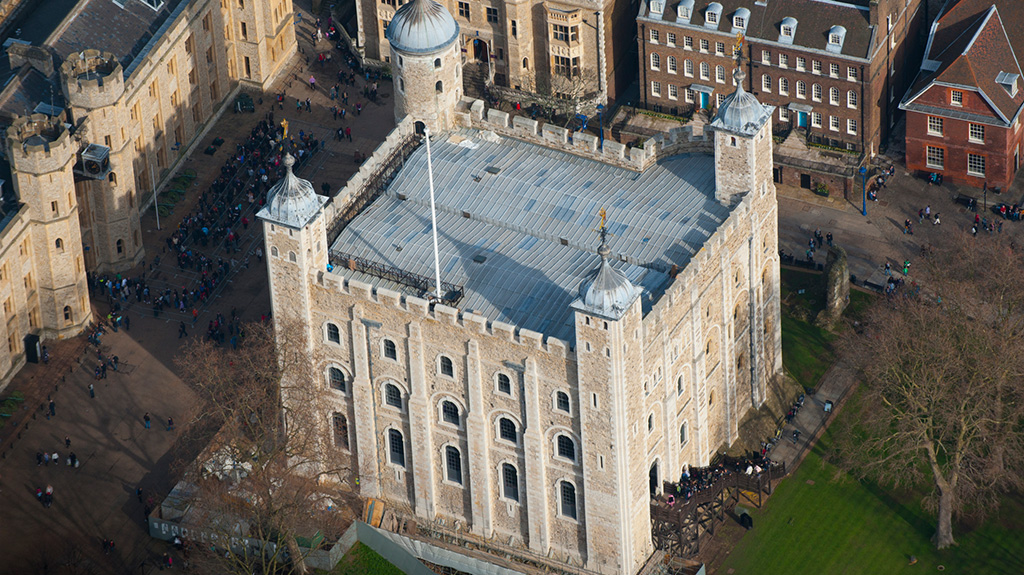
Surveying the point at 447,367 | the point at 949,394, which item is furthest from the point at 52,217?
the point at 949,394

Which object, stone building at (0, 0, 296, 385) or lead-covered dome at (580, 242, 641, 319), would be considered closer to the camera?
lead-covered dome at (580, 242, 641, 319)

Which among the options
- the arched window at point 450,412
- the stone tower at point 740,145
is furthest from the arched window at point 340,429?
the stone tower at point 740,145

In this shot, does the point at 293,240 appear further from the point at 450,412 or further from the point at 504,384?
the point at 504,384

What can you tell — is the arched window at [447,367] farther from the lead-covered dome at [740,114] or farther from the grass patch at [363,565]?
the lead-covered dome at [740,114]

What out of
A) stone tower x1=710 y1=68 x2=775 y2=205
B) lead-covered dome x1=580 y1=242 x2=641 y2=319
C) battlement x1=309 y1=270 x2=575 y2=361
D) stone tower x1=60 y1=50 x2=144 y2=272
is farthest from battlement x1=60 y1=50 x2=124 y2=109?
lead-covered dome x1=580 y1=242 x2=641 y2=319

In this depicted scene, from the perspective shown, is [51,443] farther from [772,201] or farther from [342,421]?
[772,201]

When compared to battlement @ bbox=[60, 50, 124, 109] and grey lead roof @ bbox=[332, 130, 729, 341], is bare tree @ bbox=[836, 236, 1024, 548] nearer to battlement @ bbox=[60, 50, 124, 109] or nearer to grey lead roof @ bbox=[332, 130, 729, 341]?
grey lead roof @ bbox=[332, 130, 729, 341]
